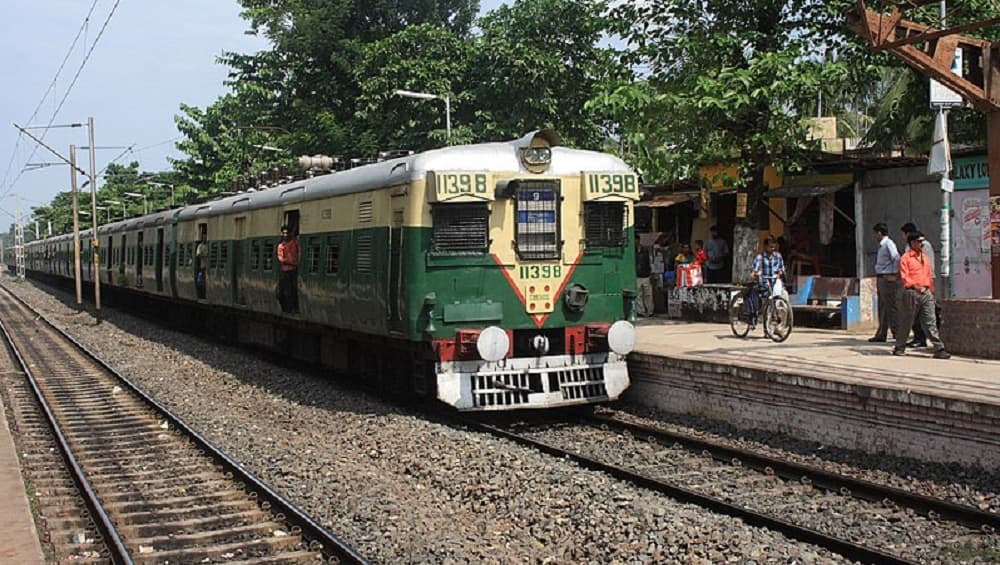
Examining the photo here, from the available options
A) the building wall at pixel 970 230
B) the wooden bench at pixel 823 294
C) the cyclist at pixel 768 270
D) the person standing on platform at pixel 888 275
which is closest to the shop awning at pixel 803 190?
the building wall at pixel 970 230

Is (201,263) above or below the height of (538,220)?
below

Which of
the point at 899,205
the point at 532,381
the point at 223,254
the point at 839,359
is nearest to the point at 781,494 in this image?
the point at 839,359

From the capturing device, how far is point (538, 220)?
11.9 meters

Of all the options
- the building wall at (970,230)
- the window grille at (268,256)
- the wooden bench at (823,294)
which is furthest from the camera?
the building wall at (970,230)

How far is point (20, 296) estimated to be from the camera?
49375 millimetres

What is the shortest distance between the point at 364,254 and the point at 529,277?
7.04ft

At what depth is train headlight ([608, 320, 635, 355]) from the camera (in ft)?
39.2

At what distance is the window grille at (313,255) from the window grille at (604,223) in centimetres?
411

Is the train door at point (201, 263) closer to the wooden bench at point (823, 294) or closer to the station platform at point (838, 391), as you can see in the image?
the station platform at point (838, 391)

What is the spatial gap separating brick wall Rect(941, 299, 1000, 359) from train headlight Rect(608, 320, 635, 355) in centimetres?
365

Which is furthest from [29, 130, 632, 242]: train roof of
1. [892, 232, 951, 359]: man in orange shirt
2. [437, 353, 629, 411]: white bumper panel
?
[892, 232, 951, 359]: man in orange shirt

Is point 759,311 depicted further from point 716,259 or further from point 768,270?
point 716,259

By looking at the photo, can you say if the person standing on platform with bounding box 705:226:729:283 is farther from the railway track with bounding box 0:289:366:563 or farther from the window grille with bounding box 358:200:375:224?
the railway track with bounding box 0:289:366:563

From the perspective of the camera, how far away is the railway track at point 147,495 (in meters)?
7.07
